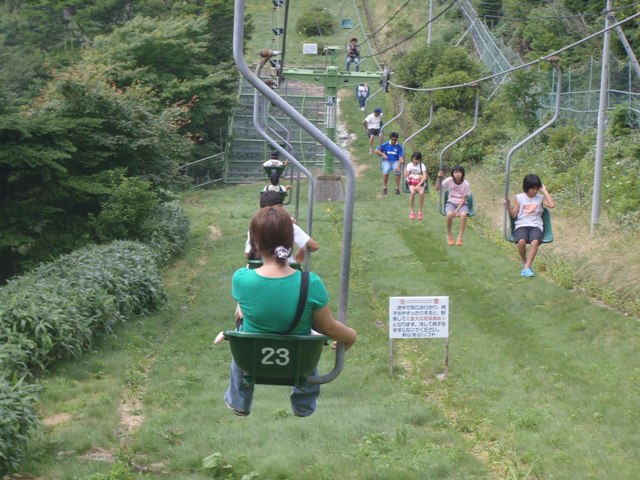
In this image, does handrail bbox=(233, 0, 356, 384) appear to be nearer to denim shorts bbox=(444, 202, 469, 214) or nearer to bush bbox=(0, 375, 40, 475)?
bush bbox=(0, 375, 40, 475)

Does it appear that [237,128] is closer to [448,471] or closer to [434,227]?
[434,227]

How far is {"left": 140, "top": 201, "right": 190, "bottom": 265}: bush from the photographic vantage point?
2127 centimetres

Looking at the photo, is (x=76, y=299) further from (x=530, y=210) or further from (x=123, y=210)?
(x=123, y=210)

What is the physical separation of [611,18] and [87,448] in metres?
11.1

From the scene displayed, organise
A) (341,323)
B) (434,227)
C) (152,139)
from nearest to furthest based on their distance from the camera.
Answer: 1. (341,323)
2. (152,139)
3. (434,227)

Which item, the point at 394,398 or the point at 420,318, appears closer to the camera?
the point at 394,398

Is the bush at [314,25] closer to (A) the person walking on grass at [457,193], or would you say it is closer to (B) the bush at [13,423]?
(A) the person walking on grass at [457,193]

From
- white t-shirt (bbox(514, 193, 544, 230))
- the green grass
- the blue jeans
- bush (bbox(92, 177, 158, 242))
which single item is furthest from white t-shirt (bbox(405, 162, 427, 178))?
the blue jeans

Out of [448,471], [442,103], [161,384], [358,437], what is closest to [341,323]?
[448,471]

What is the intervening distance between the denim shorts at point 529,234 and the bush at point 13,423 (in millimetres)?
7025

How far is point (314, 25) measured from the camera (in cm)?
6397

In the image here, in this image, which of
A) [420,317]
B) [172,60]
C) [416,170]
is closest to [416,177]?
[416,170]

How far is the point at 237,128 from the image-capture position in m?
43.0

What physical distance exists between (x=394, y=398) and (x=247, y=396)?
19.1 feet
